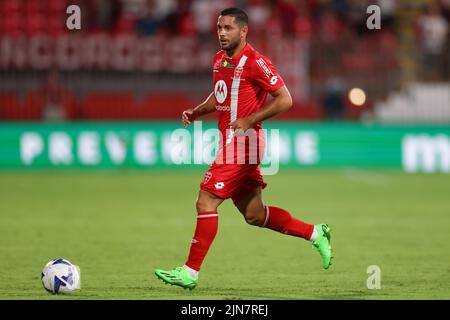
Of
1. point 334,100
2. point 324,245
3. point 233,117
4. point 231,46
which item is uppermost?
point 231,46

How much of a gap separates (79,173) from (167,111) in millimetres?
2319

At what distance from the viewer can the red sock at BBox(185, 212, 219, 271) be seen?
26.7 ft

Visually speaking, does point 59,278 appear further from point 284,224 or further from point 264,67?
point 264,67

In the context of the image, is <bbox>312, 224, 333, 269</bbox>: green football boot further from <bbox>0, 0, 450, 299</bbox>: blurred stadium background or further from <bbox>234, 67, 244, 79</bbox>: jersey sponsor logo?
<bbox>0, 0, 450, 299</bbox>: blurred stadium background

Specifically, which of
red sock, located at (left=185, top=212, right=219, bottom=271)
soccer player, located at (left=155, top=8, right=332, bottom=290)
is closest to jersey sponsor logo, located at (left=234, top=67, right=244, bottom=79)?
soccer player, located at (left=155, top=8, right=332, bottom=290)

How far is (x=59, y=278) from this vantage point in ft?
25.9

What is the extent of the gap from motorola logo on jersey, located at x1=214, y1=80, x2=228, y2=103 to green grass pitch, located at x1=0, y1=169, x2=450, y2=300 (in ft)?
5.18

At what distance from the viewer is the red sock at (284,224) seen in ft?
29.1

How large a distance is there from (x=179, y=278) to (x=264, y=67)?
1.85 metres

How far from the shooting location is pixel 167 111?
2142cm

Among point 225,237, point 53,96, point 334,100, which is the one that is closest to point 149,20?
point 53,96

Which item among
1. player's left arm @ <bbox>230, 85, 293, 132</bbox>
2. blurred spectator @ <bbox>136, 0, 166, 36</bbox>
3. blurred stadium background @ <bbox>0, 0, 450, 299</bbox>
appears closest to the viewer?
player's left arm @ <bbox>230, 85, 293, 132</bbox>

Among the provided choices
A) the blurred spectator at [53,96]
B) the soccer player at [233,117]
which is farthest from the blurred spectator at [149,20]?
the soccer player at [233,117]

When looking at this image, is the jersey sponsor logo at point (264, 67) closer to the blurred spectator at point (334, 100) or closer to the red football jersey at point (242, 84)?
the red football jersey at point (242, 84)
